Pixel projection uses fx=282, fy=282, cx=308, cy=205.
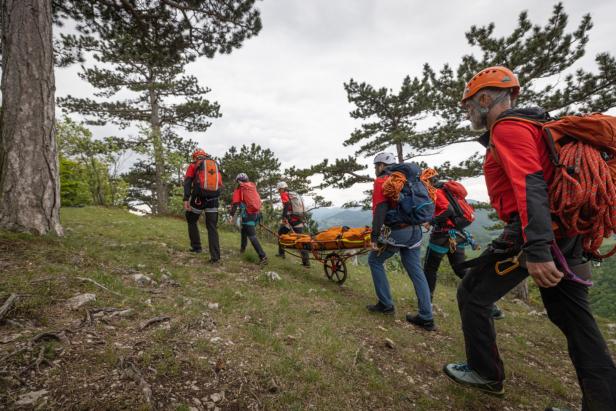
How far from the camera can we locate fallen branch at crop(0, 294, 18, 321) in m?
2.78

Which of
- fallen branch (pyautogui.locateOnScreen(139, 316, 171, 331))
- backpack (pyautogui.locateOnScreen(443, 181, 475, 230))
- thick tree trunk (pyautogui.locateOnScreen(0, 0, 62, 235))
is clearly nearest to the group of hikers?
backpack (pyautogui.locateOnScreen(443, 181, 475, 230))

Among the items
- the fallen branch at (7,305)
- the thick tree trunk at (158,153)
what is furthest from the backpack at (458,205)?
the thick tree trunk at (158,153)

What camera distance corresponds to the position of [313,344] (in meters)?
3.64

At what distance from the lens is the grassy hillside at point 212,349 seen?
2340 millimetres

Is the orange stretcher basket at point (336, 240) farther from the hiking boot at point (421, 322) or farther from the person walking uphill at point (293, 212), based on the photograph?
the person walking uphill at point (293, 212)

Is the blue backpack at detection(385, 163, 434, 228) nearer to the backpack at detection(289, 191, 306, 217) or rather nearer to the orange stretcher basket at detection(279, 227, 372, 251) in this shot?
the orange stretcher basket at detection(279, 227, 372, 251)

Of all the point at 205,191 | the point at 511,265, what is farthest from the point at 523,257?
the point at 205,191

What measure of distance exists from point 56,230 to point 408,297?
26.7ft

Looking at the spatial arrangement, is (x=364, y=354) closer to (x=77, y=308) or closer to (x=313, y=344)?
(x=313, y=344)

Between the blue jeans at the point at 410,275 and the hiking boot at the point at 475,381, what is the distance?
1959 millimetres

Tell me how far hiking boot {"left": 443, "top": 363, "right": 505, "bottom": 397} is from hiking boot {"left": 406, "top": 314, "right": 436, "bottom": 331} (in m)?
2.09

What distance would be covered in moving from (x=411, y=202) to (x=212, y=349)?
3.74 m

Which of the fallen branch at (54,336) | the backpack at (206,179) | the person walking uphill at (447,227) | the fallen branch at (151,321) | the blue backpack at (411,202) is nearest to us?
the fallen branch at (54,336)

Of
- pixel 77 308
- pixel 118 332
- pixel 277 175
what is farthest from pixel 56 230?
pixel 277 175
